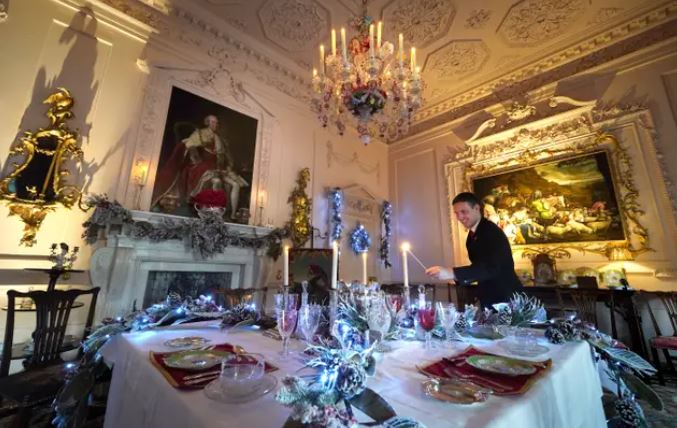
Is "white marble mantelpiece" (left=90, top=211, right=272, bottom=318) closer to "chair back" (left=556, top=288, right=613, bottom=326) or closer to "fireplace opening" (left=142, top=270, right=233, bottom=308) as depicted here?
"fireplace opening" (left=142, top=270, right=233, bottom=308)

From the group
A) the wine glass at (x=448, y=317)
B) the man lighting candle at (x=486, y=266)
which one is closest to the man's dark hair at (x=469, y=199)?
the man lighting candle at (x=486, y=266)

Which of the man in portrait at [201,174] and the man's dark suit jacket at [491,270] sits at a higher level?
the man in portrait at [201,174]

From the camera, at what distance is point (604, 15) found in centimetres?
400

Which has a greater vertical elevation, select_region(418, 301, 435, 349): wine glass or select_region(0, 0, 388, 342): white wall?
select_region(0, 0, 388, 342): white wall

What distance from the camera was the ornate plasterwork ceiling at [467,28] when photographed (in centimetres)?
395

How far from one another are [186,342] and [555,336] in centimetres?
165

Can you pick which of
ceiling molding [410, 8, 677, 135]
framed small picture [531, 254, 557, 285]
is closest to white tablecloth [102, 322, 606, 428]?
framed small picture [531, 254, 557, 285]

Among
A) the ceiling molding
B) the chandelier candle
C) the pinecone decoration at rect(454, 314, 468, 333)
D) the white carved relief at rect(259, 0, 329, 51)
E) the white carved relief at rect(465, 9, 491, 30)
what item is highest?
the white carved relief at rect(259, 0, 329, 51)

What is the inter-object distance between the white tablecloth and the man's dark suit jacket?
1.99 ft

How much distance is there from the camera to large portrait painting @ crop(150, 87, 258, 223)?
383cm

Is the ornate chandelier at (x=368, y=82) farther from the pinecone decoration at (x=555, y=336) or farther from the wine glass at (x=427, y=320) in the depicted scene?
the pinecone decoration at (x=555, y=336)

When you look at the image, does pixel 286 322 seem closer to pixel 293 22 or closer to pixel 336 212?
pixel 336 212

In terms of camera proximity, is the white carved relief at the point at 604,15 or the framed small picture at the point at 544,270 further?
the framed small picture at the point at 544,270

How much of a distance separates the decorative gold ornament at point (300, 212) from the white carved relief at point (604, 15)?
4909 millimetres
